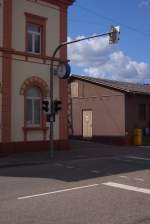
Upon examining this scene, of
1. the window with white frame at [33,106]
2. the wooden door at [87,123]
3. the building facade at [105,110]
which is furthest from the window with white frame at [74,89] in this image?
the window with white frame at [33,106]

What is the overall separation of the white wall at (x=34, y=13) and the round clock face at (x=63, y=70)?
115cm

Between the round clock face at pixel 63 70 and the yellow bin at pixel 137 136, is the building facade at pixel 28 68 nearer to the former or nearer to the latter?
the round clock face at pixel 63 70

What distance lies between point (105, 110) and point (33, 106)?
9067mm

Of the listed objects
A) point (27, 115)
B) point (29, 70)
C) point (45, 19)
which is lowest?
point (27, 115)

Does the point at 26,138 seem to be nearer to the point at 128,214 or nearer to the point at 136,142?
the point at 136,142

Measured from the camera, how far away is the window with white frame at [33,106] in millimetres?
24641

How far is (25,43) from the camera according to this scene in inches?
951

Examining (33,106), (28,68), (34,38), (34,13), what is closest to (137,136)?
(33,106)

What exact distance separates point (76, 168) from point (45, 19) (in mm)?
11027

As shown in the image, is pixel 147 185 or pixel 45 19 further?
pixel 45 19

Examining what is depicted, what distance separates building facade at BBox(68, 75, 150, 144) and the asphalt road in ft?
48.2

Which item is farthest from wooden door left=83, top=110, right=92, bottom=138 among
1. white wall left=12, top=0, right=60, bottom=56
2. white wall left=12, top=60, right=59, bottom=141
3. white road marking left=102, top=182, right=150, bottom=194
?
white road marking left=102, top=182, right=150, bottom=194

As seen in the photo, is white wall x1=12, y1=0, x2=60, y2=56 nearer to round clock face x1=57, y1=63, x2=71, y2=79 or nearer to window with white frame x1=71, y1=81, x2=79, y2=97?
round clock face x1=57, y1=63, x2=71, y2=79

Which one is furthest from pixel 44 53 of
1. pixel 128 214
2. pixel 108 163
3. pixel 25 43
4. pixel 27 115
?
pixel 128 214
